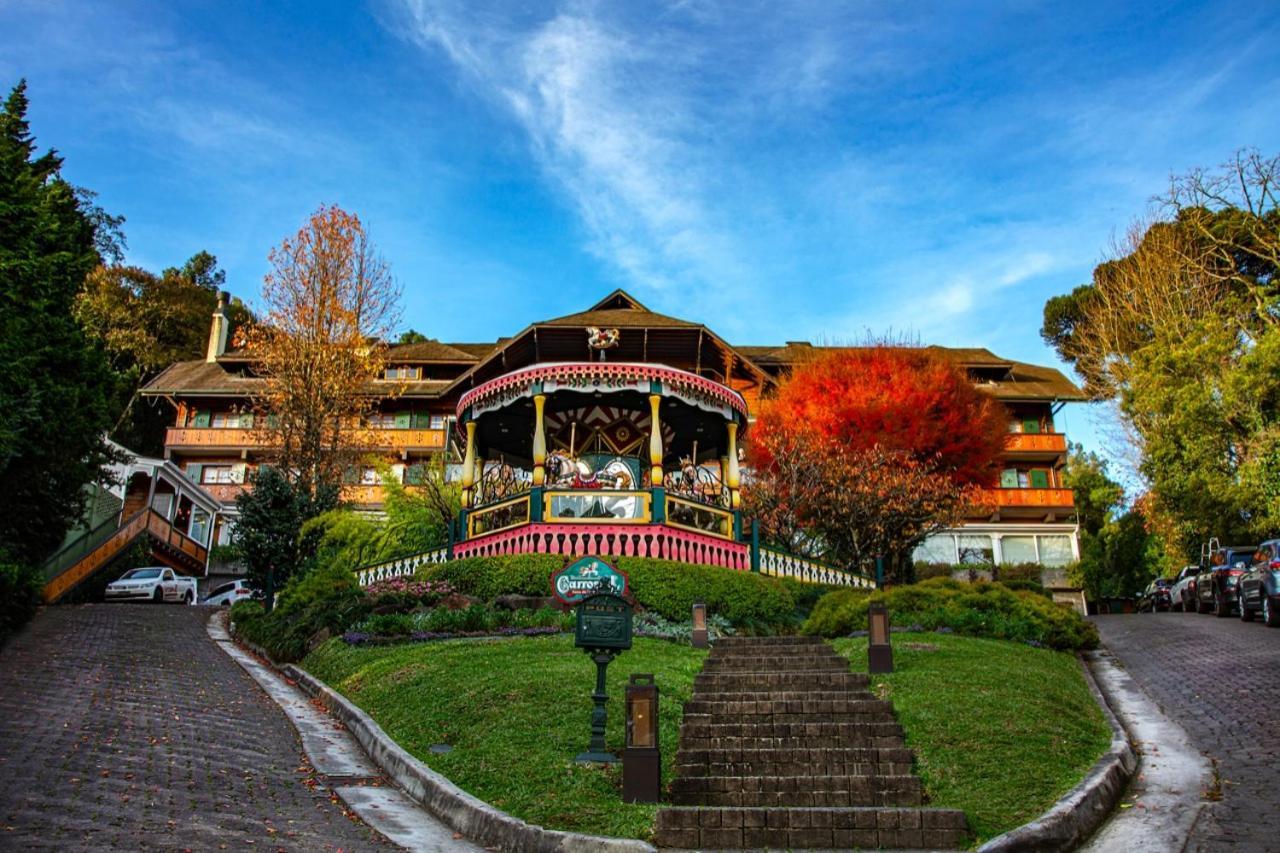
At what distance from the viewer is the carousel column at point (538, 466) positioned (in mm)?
20578

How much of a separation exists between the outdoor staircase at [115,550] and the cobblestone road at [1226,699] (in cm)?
2721

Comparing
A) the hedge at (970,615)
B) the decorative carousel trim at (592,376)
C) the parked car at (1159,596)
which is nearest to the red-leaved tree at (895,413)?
the parked car at (1159,596)

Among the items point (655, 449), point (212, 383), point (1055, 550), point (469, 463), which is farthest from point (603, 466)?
point (212, 383)

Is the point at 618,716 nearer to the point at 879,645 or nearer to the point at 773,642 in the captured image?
the point at 879,645

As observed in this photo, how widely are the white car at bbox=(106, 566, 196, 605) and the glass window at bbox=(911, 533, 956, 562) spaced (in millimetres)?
30169

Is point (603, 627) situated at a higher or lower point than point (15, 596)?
lower

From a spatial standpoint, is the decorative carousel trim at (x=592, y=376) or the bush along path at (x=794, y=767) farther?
the decorative carousel trim at (x=592, y=376)

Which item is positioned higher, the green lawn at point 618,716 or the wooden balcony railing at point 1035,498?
the wooden balcony railing at point 1035,498

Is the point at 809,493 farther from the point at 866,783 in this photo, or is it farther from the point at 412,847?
the point at 412,847

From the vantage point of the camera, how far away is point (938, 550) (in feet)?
147

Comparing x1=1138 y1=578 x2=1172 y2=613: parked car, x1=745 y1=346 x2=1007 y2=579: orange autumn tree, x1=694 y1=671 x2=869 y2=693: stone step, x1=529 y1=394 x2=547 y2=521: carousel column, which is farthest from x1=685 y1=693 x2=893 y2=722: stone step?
x1=1138 y1=578 x2=1172 y2=613: parked car

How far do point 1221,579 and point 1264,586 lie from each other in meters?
4.30

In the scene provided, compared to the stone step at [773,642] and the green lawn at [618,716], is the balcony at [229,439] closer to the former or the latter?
the green lawn at [618,716]

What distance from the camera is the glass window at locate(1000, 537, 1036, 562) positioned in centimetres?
4517
